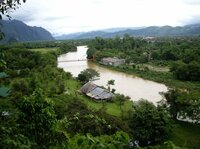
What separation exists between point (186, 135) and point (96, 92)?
952cm

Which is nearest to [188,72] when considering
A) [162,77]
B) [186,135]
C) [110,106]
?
[162,77]

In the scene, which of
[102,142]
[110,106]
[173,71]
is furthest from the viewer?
[173,71]

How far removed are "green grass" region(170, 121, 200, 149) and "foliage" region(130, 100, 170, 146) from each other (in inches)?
33.4

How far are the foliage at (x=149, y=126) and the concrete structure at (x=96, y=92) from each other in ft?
26.7

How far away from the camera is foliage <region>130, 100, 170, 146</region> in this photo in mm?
12852

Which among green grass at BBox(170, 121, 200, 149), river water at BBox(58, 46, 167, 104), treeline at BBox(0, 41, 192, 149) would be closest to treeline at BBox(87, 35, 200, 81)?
river water at BBox(58, 46, 167, 104)

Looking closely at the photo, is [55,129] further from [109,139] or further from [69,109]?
[69,109]

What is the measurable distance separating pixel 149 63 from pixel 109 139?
40.2 meters

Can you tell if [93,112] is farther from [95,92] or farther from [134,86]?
[134,86]

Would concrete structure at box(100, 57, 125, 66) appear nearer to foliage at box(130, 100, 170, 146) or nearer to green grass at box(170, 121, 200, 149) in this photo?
green grass at box(170, 121, 200, 149)

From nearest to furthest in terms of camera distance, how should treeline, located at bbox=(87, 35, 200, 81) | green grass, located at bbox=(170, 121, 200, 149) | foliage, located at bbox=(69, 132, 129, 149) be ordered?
foliage, located at bbox=(69, 132, 129, 149) < green grass, located at bbox=(170, 121, 200, 149) < treeline, located at bbox=(87, 35, 200, 81)

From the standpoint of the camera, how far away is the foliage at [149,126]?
42.2 ft

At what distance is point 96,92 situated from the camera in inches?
893

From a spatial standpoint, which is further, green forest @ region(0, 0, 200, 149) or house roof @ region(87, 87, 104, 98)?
house roof @ region(87, 87, 104, 98)
